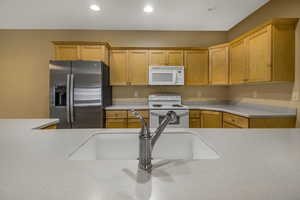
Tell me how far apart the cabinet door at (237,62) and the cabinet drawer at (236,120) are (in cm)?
68

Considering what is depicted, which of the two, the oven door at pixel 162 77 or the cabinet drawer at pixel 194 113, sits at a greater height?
the oven door at pixel 162 77

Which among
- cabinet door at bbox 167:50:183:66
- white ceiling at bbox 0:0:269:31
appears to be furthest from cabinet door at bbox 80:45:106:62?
cabinet door at bbox 167:50:183:66

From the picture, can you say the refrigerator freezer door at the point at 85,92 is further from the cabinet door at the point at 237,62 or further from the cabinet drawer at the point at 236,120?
the cabinet door at the point at 237,62

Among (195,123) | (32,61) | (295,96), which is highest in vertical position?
(32,61)

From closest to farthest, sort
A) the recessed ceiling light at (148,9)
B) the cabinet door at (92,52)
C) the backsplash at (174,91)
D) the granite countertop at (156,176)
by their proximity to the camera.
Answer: the granite countertop at (156,176) → the recessed ceiling light at (148,9) → the cabinet door at (92,52) → the backsplash at (174,91)

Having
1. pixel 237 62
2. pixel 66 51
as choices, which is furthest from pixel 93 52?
pixel 237 62

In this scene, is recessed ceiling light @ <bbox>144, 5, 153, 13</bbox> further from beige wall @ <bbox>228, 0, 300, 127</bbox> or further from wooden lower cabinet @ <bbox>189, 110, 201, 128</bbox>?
wooden lower cabinet @ <bbox>189, 110, 201, 128</bbox>

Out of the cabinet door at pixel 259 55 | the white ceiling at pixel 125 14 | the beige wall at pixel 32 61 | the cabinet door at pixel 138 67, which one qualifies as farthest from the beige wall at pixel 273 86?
the cabinet door at pixel 138 67

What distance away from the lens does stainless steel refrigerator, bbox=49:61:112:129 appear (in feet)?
9.57

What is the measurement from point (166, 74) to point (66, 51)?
2.10 metres

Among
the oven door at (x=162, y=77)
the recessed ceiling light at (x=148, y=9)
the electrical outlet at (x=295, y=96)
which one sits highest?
the recessed ceiling light at (x=148, y=9)

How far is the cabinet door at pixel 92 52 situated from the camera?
10.9 feet

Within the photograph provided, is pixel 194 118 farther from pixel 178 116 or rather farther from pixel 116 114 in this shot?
pixel 116 114

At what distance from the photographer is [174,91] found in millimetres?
3986
